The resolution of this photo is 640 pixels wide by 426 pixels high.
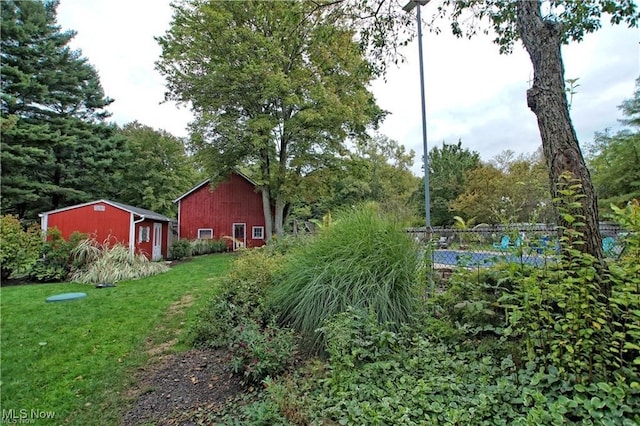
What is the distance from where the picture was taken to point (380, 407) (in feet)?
5.98

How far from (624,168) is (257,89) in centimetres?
1643

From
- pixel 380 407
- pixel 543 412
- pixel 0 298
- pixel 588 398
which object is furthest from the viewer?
pixel 0 298

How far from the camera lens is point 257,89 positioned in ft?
43.7

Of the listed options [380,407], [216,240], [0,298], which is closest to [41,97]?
[216,240]

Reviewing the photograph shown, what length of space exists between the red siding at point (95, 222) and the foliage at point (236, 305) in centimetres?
959

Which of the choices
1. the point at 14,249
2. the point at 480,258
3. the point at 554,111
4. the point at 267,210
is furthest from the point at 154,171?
the point at 554,111

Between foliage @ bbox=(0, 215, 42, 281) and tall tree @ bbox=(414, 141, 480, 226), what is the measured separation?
18.9 meters

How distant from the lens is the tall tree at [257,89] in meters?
12.6

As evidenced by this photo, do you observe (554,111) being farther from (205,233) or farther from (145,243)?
(205,233)

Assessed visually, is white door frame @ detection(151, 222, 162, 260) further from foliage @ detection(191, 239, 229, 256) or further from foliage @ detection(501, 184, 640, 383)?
foliage @ detection(501, 184, 640, 383)

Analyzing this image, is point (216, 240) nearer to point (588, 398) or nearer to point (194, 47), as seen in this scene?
point (194, 47)

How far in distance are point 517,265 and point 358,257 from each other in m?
1.55

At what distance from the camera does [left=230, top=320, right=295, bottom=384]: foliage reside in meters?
2.49

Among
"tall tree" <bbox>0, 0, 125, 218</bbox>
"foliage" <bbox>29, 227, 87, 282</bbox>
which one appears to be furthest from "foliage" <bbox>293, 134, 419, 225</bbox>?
"tall tree" <bbox>0, 0, 125, 218</bbox>
